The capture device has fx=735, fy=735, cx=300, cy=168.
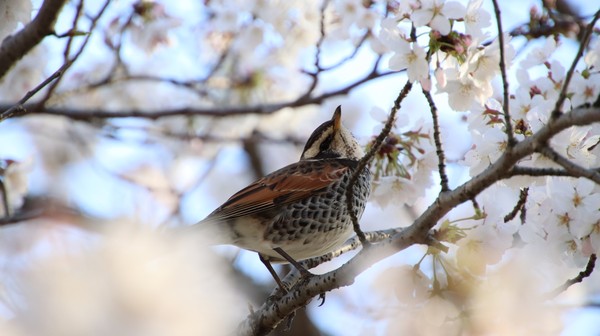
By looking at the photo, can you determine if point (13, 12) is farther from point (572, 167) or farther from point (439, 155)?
point (572, 167)

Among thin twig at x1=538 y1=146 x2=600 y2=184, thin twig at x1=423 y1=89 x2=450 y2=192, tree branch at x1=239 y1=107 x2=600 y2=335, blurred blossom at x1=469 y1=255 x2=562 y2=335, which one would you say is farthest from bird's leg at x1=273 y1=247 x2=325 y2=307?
thin twig at x1=538 y1=146 x2=600 y2=184

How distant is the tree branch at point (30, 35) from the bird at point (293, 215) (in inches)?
66.6

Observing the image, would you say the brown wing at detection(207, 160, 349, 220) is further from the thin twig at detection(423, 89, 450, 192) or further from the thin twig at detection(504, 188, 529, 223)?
the thin twig at detection(423, 89, 450, 192)

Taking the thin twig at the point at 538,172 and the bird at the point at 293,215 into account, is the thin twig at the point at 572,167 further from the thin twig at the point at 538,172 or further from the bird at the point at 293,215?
the bird at the point at 293,215

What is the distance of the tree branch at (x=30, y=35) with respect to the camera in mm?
4246

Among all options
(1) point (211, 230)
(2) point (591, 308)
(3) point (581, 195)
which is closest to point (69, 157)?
(1) point (211, 230)

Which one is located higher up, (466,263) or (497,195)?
(497,195)

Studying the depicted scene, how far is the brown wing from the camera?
213 inches

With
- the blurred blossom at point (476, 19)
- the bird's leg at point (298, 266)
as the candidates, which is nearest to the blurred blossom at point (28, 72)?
the bird's leg at point (298, 266)

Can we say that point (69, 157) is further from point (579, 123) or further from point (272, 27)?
point (579, 123)

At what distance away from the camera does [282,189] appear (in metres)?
5.57

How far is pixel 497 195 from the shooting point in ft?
12.3

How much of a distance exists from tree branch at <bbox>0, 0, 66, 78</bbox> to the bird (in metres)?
1.69

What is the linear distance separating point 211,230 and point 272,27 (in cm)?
258
